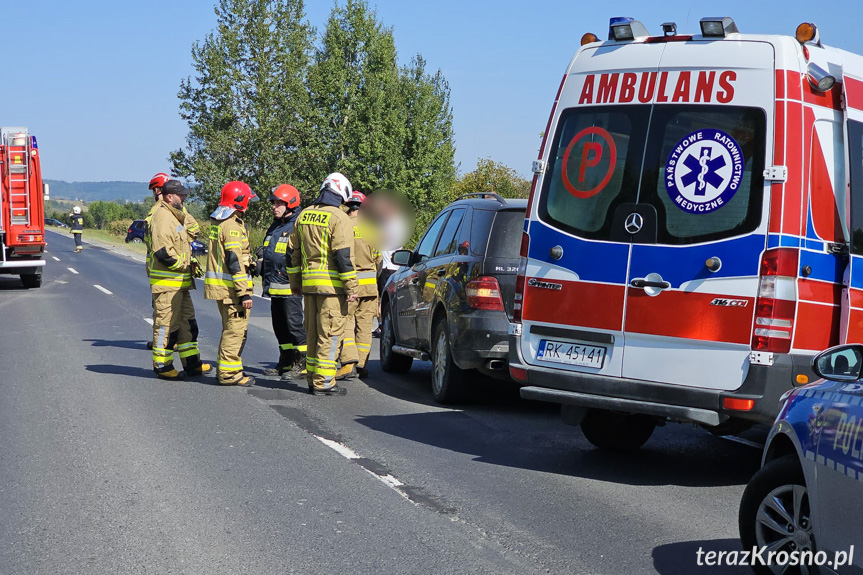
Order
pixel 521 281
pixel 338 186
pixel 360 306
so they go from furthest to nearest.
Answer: pixel 360 306 → pixel 338 186 → pixel 521 281

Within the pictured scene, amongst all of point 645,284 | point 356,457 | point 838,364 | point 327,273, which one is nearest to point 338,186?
point 327,273

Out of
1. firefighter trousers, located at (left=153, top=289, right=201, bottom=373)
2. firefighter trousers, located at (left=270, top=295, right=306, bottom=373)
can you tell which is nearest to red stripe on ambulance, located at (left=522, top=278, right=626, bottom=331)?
firefighter trousers, located at (left=270, top=295, right=306, bottom=373)

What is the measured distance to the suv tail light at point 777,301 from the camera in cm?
600

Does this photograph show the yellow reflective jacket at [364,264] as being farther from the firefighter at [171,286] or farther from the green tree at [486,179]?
the green tree at [486,179]

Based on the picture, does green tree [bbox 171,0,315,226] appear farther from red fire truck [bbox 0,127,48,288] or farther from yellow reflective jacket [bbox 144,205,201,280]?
yellow reflective jacket [bbox 144,205,201,280]

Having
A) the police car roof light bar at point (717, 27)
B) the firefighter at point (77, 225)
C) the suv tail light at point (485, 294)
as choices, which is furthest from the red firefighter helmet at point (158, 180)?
the firefighter at point (77, 225)

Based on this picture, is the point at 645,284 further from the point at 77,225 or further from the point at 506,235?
the point at 77,225

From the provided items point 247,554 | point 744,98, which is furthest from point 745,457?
point 247,554

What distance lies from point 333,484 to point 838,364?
3.38 m

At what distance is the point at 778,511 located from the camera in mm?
4332

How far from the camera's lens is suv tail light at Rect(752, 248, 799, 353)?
19.7 feet

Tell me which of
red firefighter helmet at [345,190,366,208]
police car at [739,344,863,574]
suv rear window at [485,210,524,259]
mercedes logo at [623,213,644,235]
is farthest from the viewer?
red firefighter helmet at [345,190,366,208]

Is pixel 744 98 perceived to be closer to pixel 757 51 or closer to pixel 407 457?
pixel 757 51

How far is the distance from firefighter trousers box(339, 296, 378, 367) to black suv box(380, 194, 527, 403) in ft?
2.06
